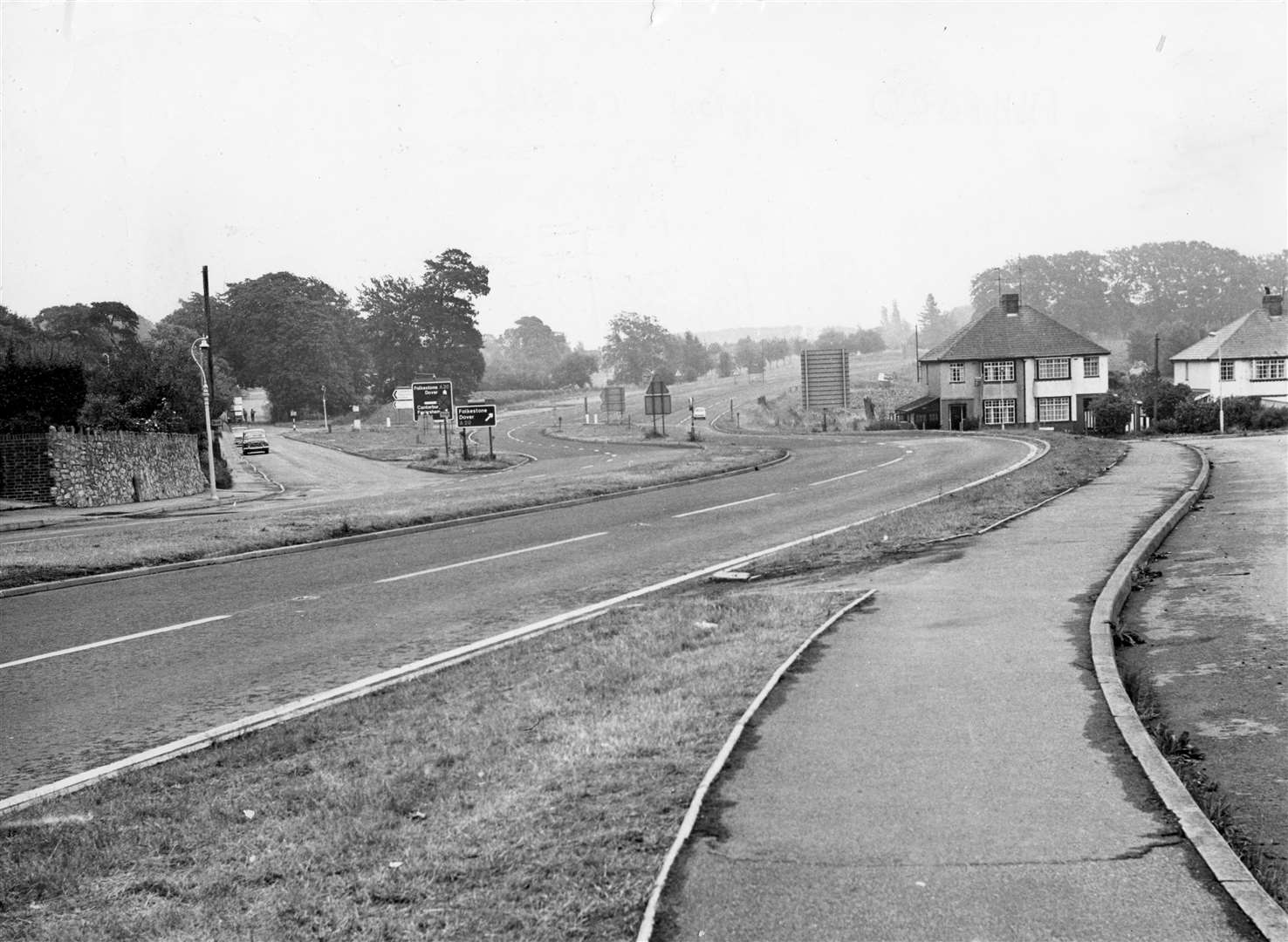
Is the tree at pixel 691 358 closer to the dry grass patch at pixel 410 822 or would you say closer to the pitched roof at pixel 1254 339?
the pitched roof at pixel 1254 339

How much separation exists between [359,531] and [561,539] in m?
4.28

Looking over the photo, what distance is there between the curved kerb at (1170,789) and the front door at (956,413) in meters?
75.7

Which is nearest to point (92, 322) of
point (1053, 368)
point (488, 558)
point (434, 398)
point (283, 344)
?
point (283, 344)

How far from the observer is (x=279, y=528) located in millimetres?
20281

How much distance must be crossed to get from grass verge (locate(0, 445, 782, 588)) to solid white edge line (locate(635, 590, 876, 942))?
11359mm

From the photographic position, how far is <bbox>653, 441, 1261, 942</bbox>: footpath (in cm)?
408

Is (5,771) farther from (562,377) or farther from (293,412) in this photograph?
(562,377)

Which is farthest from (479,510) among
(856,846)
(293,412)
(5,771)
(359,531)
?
(293,412)

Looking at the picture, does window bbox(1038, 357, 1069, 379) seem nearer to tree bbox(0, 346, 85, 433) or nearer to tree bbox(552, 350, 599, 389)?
tree bbox(0, 346, 85, 433)

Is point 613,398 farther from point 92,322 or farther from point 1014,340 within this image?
point 92,322

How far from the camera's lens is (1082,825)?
4.88m

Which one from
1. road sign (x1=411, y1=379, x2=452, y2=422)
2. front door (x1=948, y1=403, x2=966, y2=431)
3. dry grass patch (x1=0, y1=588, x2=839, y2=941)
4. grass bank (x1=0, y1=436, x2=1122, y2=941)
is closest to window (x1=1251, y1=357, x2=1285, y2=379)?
front door (x1=948, y1=403, x2=966, y2=431)

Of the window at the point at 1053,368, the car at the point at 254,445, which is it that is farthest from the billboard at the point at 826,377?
the car at the point at 254,445

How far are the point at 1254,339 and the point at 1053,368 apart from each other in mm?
15394
